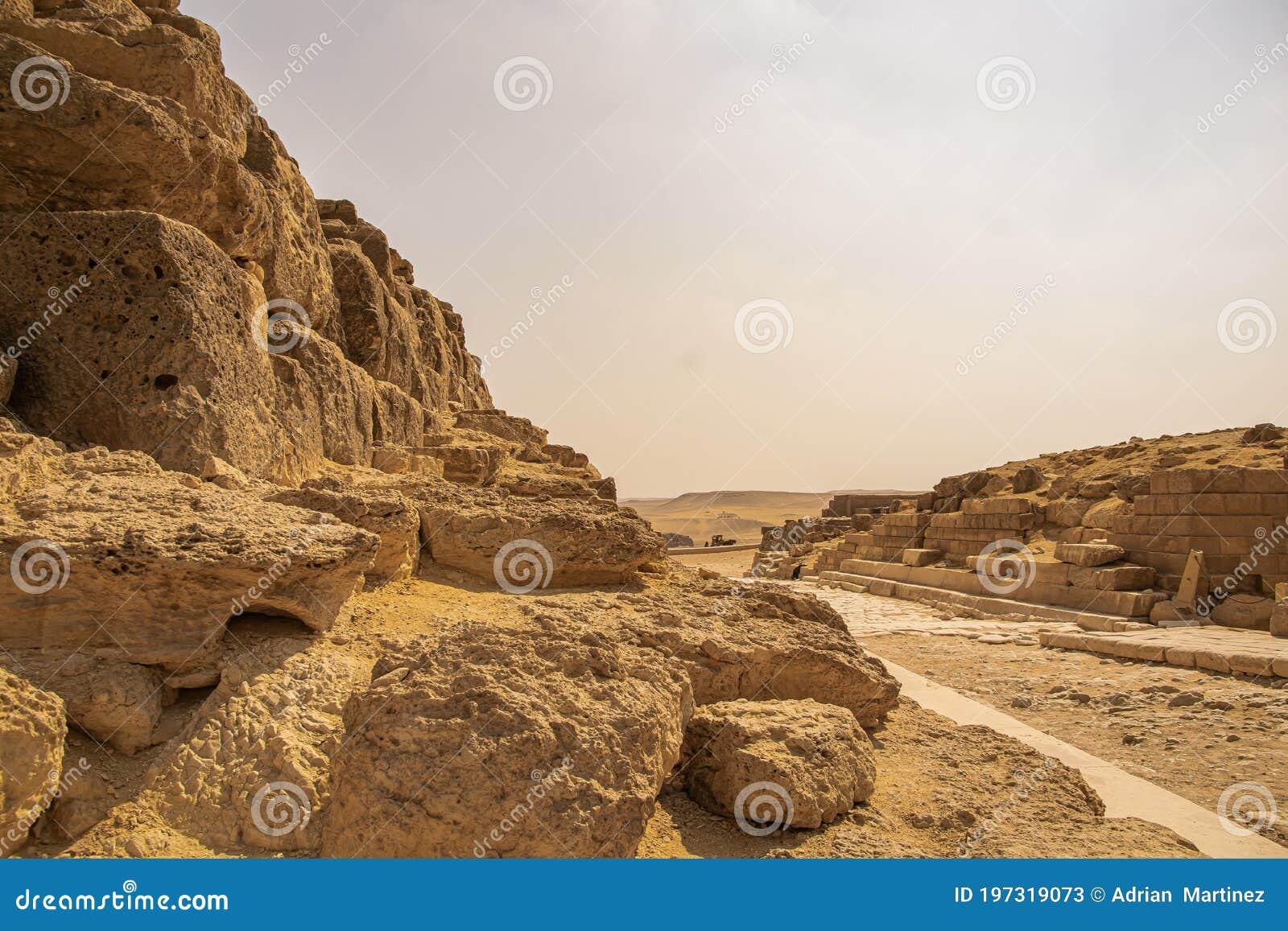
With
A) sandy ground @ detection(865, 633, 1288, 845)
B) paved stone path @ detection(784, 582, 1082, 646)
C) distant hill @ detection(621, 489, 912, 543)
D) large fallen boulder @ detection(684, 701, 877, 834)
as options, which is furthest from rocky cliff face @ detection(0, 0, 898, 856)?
distant hill @ detection(621, 489, 912, 543)

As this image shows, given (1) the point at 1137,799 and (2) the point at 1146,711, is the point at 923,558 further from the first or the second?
(1) the point at 1137,799

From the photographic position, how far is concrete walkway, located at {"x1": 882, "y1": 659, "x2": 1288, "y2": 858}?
3.35 m

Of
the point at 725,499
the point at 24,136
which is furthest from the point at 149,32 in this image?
the point at 725,499

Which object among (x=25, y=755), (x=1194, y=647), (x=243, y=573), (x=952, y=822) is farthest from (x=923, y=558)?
(x=25, y=755)

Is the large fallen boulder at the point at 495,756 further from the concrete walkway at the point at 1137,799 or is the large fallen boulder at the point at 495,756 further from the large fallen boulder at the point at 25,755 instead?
the concrete walkway at the point at 1137,799

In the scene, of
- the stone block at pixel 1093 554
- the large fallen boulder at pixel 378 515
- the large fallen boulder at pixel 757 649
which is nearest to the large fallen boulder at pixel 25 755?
the large fallen boulder at pixel 378 515

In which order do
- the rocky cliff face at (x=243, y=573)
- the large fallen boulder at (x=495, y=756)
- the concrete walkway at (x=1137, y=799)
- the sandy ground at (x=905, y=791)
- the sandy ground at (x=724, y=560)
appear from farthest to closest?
the sandy ground at (x=724, y=560) → the concrete walkway at (x=1137, y=799) → the sandy ground at (x=905, y=791) → the rocky cliff face at (x=243, y=573) → the large fallen boulder at (x=495, y=756)

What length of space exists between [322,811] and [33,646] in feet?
3.78

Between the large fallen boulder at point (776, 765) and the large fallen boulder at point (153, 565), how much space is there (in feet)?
5.41

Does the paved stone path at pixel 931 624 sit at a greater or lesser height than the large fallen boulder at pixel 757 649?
greater

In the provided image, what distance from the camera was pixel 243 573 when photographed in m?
2.84

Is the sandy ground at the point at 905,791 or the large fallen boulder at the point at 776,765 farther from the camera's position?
the large fallen boulder at the point at 776,765

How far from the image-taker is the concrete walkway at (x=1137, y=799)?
335 cm

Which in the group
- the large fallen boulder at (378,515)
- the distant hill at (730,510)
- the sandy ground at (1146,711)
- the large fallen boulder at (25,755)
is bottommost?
the large fallen boulder at (25,755)
